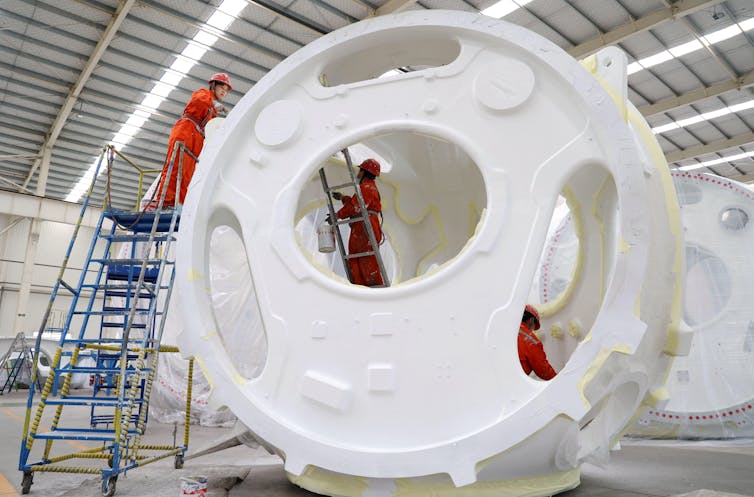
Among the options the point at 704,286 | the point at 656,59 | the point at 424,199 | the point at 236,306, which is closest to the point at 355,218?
the point at 424,199

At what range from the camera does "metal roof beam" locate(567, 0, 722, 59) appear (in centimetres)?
1030

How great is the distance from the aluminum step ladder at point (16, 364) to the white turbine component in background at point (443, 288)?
14675mm

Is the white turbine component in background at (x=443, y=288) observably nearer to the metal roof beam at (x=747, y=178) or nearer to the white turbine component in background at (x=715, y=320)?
the white turbine component in background at (x=715, y=320)

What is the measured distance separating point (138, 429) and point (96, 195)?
66.4 ft

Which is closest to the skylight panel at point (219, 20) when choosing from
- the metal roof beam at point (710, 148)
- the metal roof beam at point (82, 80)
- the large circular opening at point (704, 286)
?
the metal roof beam at point (82, 80)

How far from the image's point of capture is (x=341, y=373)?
342 centimetres

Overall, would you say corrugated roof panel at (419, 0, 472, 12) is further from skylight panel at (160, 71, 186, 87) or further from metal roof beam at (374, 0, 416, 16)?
skylight panel at (160, 71, 186, 87)

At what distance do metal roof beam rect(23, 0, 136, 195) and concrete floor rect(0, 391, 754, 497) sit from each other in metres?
8.18

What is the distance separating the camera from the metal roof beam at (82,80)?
11.0 meters

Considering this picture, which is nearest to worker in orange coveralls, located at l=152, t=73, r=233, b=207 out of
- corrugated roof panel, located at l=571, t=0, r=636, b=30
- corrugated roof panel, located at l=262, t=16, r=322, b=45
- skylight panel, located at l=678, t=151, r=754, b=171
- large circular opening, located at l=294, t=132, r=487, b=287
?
large circular opening, located at l=294, t=132, r=487, b=287

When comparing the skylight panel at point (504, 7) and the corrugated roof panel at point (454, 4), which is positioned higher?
the corrugated roof panel at point (454, 4)

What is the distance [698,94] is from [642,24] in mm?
3583

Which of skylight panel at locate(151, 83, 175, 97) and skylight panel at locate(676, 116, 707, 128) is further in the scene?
skylight panel at locate(676, 116, 707, 128)

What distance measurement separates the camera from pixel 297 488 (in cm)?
396
